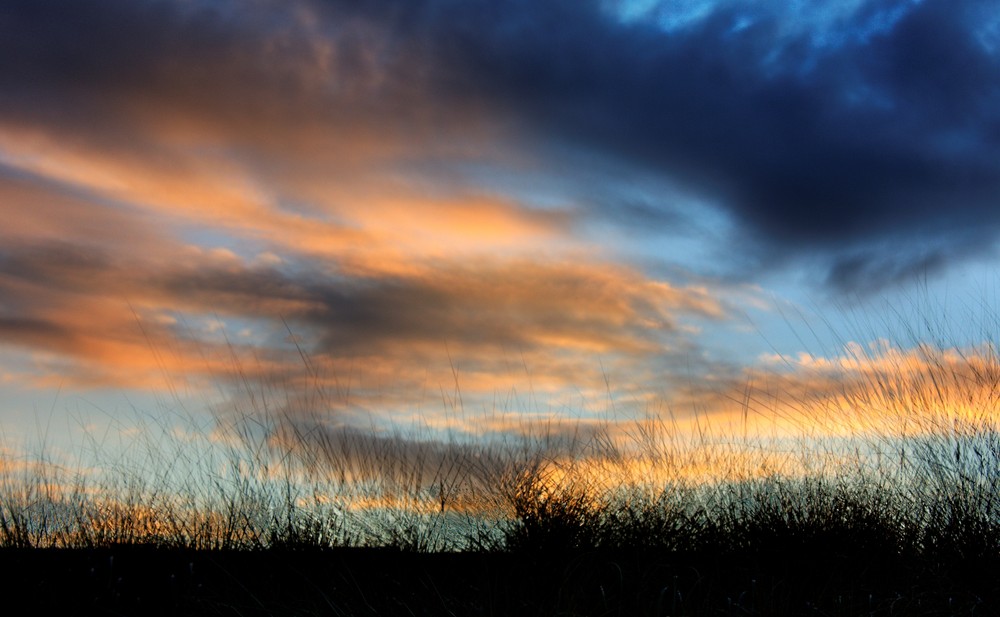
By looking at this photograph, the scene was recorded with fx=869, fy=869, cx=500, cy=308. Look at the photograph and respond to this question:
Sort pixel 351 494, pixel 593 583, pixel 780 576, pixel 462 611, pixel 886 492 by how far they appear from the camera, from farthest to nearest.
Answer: pixel 886 492 < pixel 351 494 < pixel 780 576 < pixel 593 583 < pixel 462 611

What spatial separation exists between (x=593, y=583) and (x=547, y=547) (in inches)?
32.2

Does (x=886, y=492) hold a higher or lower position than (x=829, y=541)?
higher

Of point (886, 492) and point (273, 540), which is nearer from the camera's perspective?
point (273, 540)

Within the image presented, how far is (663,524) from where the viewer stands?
5.26 metres

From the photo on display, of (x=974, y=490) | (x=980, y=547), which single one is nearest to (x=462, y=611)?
(x=980, y=547)

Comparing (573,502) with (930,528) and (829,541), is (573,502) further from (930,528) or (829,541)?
(930,528)

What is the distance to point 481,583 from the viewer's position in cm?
392

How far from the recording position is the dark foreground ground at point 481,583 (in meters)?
3.58

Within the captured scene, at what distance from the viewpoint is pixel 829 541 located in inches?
203

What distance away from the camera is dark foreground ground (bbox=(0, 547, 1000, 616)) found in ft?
11.8

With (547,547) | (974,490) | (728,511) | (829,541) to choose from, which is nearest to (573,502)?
(547,547)

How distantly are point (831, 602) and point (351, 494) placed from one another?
2.85 meters

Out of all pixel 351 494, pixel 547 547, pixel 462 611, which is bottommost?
pixel 462 611

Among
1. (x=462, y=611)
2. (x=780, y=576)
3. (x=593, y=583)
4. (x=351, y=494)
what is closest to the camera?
(x=462, y=611)
